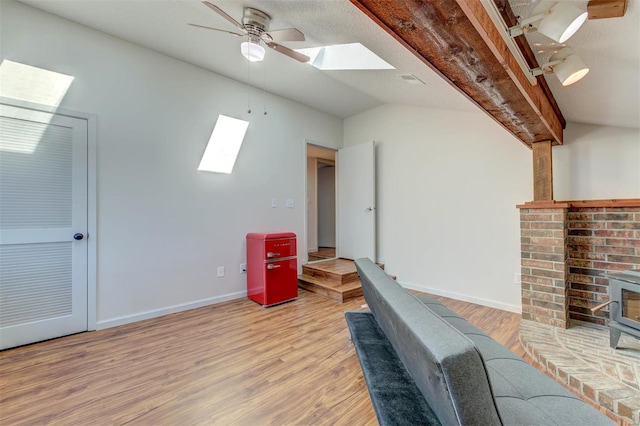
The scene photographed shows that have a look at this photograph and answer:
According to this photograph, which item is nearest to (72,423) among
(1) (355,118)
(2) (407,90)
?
(2) (407,90)

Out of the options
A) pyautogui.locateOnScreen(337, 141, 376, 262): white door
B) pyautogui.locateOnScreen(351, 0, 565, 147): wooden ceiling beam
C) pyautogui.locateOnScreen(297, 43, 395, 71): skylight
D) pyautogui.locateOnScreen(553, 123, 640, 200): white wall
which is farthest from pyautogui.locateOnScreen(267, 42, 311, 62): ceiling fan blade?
pyautogui.locateOnScreen(553, 123, 640, 200): white wall

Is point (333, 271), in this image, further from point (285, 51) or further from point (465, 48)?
point (465, 48)

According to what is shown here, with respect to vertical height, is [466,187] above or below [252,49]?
below

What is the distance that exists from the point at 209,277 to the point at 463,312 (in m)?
3.03

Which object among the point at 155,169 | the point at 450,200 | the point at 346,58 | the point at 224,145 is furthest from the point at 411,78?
the point at 155,169

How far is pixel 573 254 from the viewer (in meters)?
2.47

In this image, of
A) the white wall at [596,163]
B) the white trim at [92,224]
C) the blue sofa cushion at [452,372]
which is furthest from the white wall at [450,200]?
the white trim at [92,224]

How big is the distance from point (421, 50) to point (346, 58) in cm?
188

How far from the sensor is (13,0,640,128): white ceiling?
5.08 ft

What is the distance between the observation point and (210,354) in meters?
2.16

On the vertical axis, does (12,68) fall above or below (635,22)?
above

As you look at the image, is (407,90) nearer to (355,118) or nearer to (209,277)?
(355,118)

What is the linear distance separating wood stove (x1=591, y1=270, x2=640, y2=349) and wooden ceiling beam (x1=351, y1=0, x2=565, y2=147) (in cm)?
128

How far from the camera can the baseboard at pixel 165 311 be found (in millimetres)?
2660
